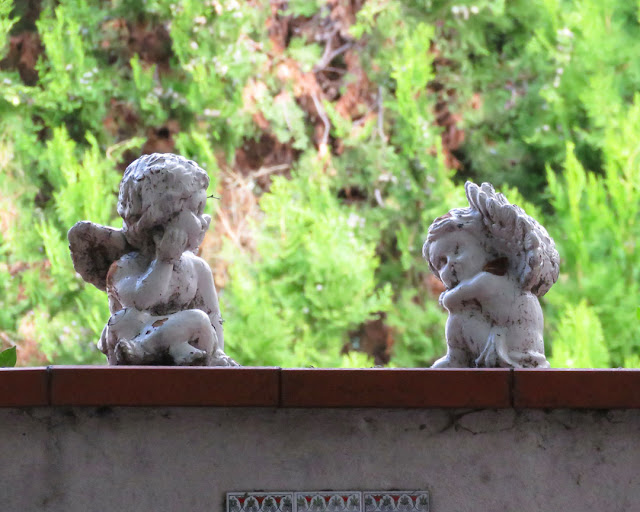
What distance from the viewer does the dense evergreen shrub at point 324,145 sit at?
513cm

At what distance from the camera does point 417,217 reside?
18.4 ft

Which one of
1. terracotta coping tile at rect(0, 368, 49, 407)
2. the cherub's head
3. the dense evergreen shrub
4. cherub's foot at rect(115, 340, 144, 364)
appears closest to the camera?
terracotta coping tile at rect(0, 368, 49, 407)

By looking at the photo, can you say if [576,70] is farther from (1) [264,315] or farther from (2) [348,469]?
(2) [348,469]

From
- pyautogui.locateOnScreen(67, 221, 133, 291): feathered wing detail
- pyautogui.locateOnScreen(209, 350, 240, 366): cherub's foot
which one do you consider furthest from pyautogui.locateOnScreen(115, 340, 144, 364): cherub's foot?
pyautogui.locateOnScreen(67, 221, 133, 291): feathered wing detail

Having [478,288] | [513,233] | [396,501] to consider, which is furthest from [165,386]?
[513,233]

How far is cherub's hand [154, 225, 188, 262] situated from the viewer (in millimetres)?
1871

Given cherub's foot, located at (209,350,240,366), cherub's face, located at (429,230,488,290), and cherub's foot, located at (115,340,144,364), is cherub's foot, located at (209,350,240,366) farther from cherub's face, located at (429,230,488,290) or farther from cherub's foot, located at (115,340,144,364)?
cherub's face, located at (429,230,488,290)

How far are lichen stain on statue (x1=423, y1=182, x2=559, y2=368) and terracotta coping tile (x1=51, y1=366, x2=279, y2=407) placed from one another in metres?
0.45

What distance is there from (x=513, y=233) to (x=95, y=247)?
0.84 meters

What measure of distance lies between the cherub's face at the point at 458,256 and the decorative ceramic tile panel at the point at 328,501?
0.50 meters

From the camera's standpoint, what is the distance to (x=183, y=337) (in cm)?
181

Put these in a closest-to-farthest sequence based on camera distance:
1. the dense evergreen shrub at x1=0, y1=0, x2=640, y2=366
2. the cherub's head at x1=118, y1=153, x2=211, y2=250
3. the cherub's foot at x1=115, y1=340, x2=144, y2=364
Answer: the cherub's foot at x1=115, y1=340, x2=144, y2=364 → the cherub's head at x1=118, y1=153, x2=211, y2=250 → the dense evergreen shrub at x1=0, y1=0, x2=640, y2=366

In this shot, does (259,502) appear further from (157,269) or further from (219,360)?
(157,269)

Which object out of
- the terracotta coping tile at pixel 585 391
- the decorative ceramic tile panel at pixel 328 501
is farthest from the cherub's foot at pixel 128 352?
the terracotta coping tile at pixel 585 391
